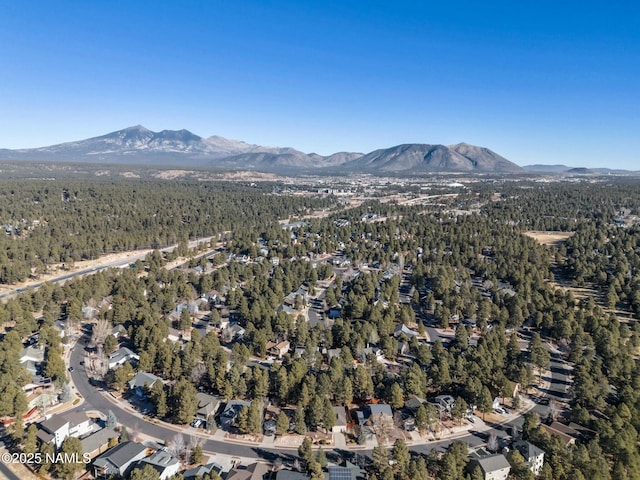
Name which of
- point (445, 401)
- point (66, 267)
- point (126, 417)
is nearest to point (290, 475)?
point (445, 401)

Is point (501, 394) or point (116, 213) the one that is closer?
point (501, 394)

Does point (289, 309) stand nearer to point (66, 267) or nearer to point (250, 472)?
point (250, 472)

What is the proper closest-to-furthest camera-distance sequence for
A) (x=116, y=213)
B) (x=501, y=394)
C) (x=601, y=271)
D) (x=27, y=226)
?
(x=501, y=394) → (x=601, y=271) → (x=27, y=226) → (x=116, y=213)

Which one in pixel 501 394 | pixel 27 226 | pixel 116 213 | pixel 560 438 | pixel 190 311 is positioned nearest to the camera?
pixel 560 438

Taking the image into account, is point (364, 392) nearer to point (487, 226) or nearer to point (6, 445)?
point (6, 445)

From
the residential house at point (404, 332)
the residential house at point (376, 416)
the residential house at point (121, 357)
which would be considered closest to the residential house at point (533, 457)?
the residential house at point (376, 416)

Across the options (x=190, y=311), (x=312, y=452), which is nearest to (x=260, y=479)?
(x=312, y=452)

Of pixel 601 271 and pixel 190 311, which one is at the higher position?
pixel 601 271
